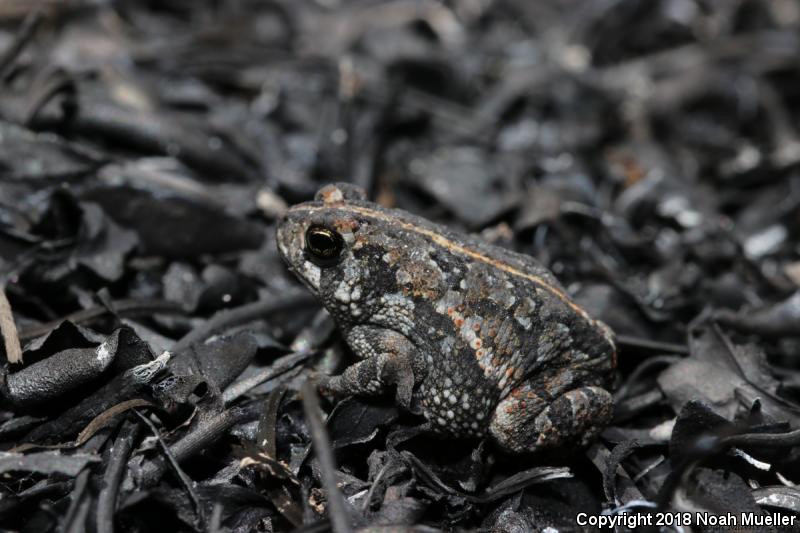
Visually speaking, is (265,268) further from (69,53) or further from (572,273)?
(69,53)

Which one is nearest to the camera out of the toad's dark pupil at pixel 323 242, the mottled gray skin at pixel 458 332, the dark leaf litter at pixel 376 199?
the dark leaf litter at pixel 376 199

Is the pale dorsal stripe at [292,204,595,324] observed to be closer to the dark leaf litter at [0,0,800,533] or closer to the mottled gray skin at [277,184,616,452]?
the mottled gray skin at [277,184,616,452]

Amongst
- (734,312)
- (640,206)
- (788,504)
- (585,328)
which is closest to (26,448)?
(585,328)

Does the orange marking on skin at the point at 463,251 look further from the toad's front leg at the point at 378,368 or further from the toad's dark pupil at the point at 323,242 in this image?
the toad's front leg at the point at 378,368

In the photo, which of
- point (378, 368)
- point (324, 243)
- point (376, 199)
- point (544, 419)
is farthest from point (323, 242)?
point (376, 199)

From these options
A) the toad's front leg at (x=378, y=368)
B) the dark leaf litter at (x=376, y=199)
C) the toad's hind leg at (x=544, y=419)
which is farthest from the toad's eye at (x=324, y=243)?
the toad's hind leg at (x=544, y=419)

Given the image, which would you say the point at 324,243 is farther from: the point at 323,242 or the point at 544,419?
the point at 544,419
